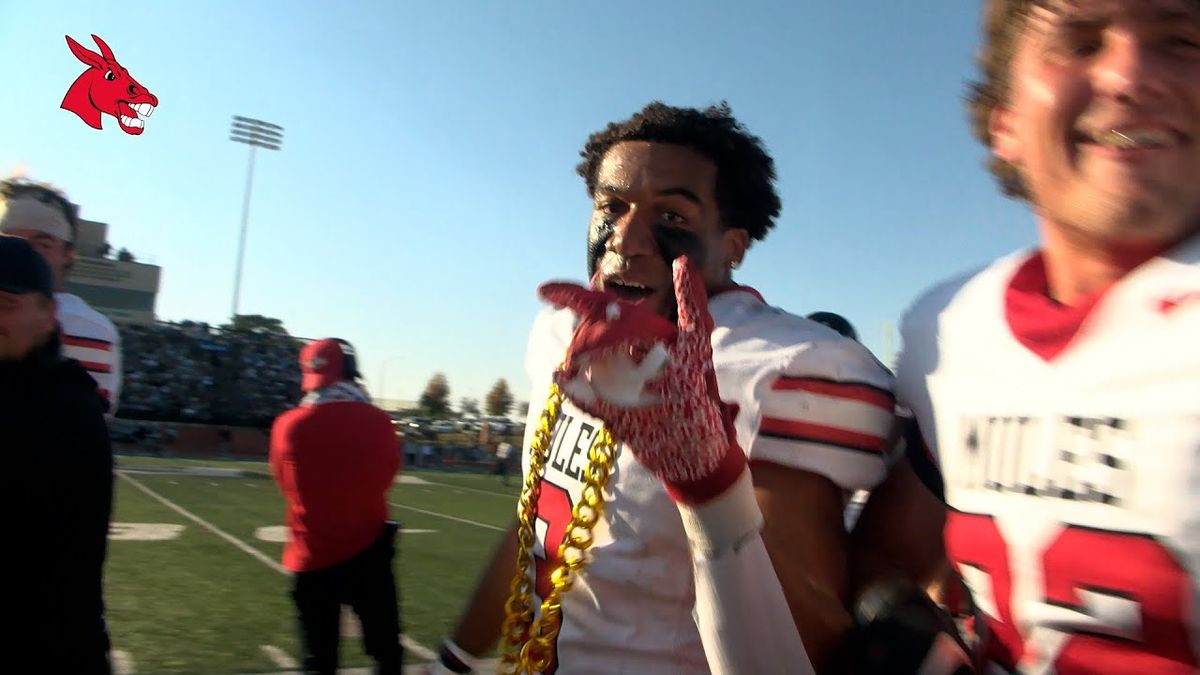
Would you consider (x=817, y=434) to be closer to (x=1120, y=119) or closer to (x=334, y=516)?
(x=1120, y=119)

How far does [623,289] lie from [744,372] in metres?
0.33

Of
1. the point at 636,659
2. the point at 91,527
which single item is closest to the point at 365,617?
the point at 91,527

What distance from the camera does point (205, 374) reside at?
32375mm

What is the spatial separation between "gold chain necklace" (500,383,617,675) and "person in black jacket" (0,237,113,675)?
4.22ft

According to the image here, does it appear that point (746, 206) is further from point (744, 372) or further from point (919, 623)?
point (919, 623)

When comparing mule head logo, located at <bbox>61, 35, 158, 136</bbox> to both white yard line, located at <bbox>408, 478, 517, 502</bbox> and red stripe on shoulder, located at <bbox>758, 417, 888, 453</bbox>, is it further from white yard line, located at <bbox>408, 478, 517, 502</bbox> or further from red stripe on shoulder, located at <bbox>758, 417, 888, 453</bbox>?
white yard line, located at <bbox>408, 478, 517, 502</bbox>

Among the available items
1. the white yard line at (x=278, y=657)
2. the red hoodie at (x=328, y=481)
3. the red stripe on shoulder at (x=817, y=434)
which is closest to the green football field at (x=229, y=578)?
the white yard line at (x=278, y=657)

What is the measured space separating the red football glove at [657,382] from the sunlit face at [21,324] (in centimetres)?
189

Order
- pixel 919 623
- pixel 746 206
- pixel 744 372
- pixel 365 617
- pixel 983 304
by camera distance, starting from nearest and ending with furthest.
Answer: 1. pixel 919 623
2. pixel 983 304
3. pixel 744 372
4. pixel 746 206
5. pixel 365 617

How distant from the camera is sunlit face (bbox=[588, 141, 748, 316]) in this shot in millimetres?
1572

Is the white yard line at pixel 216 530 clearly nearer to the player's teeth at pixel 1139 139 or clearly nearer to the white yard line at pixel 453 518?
the white yard line at pixel 453 518

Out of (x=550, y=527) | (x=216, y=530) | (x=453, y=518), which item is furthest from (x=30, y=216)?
(x=453, y=518)

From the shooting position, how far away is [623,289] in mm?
1578

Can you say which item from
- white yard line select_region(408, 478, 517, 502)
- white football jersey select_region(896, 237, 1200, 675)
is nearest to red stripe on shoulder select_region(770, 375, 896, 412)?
white football jersey select_region(896, 237, 1200, 675)
